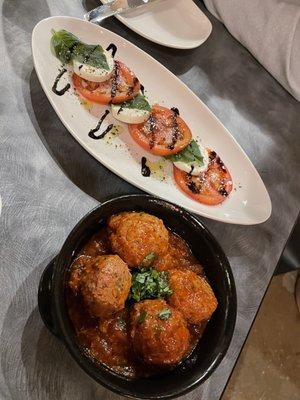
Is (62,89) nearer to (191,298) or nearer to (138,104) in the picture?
(138,104)

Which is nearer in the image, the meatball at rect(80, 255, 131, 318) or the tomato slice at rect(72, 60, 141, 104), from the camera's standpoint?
the meatball at rect(80, 255, 131, 318)

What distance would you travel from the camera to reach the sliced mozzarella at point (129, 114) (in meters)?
1.54

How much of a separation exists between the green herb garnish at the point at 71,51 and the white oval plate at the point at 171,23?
0.29m

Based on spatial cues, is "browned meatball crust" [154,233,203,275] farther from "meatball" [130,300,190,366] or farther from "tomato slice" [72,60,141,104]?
"tomato slice" [72,60,141,104]

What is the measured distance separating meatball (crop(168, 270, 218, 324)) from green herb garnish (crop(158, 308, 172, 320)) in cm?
6

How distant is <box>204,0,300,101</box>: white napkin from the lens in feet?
6.34

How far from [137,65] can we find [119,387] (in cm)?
101

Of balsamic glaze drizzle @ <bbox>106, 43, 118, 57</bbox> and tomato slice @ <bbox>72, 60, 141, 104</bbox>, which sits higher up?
balsamic glaze drizzle @ <bbox>106, 43, 118, 57</bbox>

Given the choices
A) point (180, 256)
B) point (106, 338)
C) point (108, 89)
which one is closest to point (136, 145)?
point (108, 89)

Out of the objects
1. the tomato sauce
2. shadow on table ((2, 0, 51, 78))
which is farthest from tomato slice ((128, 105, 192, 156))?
the tomato sauce

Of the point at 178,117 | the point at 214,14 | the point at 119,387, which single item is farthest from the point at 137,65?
the point at 119,387

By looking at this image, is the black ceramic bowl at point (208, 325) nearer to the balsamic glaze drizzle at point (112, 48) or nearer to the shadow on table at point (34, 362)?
the shadow on table at point (34, 362)

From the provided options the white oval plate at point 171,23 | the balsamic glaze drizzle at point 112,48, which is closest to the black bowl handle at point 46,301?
the balsamic glaze drizzle at point 112,48

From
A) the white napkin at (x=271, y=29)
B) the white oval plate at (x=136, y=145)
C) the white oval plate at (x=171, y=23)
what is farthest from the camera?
the white napkin at (x=271, y=29)
